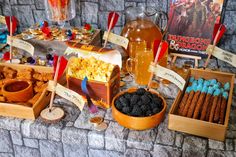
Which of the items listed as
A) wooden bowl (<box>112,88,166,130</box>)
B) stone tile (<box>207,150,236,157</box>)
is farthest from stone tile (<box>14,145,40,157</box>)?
stone tile (<box>207,150,236,157</box>)

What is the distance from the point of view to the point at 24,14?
5.14ft

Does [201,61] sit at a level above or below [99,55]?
below

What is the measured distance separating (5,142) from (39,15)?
0.73 m

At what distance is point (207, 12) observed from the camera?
128 cm

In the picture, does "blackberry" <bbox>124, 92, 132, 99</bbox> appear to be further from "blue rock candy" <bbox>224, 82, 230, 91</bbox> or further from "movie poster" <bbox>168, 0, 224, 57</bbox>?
"movie poster" <bbox>168, 0, 224, 57</bbox>

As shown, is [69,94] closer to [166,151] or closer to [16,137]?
[16,137]

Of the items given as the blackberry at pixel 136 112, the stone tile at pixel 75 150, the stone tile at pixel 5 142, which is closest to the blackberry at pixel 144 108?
the blackberry at pixel 136 112

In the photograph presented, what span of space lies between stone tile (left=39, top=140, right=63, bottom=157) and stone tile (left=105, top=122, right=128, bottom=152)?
17 centimetres

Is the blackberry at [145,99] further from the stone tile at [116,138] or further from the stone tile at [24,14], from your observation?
the stone tile at [24,14]

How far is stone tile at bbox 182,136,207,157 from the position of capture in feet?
2.81

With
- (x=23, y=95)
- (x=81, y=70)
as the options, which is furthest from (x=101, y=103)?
(x=23, y=95)

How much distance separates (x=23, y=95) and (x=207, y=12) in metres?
0.80

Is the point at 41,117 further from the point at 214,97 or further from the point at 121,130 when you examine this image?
the point at 214,97

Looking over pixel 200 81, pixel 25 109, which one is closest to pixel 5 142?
pixel 25 109
